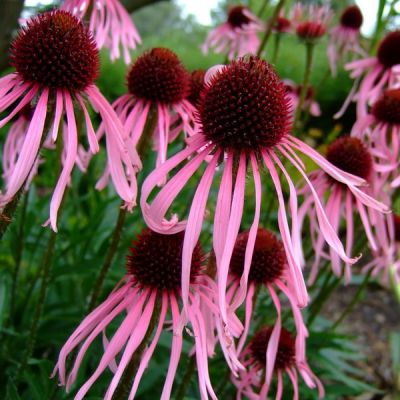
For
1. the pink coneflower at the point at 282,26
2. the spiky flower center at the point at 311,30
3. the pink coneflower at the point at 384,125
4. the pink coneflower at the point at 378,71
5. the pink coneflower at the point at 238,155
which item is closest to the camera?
the pink coneflower at the point at 238,155

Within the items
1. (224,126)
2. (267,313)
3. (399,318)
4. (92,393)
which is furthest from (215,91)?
(399,318)

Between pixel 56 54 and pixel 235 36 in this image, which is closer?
pixel 56 54

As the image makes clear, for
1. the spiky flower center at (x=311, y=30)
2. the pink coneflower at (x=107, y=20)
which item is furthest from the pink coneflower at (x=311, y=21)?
the pink coneflower at (x=107, y=20)

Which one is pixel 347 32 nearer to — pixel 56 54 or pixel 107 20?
pixel 107 20

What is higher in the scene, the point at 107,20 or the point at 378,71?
the point at 378,71

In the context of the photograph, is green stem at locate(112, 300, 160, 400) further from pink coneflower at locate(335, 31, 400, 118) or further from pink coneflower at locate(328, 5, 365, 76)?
pink coneflower at locate(328, 5, 365, 76)

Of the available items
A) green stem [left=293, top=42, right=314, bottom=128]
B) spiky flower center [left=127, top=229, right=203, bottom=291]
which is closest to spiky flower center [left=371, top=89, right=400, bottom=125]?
green stem [left=293, top=42, right=314, bottom=128]

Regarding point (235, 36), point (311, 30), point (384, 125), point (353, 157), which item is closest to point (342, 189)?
point (353, 157)

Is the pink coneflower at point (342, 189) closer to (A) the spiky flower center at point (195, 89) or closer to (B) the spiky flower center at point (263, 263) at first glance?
(B) the spiky flower center at point (263, 263)
